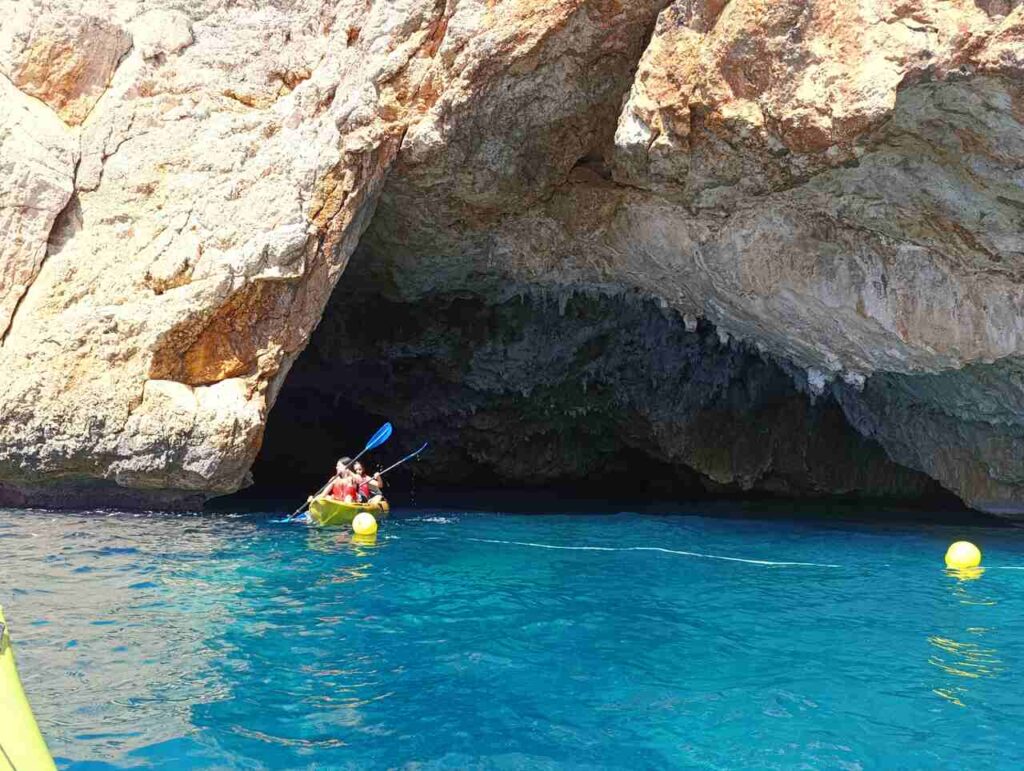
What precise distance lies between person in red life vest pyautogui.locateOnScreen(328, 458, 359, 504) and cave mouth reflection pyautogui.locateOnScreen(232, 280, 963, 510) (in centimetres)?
450

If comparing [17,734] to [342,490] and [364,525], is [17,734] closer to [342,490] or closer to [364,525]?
[364,525]

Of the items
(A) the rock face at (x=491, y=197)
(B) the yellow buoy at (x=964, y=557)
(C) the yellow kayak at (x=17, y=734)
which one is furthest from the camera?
(B) the yellow buoy at (x=964, y=557)

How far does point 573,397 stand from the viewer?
20453 mm

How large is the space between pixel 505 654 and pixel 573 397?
13.7 metres

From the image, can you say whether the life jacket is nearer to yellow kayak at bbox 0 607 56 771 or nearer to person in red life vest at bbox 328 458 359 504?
person in red life vest at bbox 328 458 359 504

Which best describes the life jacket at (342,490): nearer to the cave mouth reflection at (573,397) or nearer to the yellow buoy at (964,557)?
the cave mouth reflection at (573,397)

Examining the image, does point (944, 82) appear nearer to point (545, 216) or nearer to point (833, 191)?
point (833, 191)

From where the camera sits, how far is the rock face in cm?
994

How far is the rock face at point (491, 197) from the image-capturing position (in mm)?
9938

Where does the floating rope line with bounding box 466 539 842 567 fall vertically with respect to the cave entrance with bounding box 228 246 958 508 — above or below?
below

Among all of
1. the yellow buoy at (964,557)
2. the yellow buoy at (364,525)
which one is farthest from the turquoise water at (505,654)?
the yellow buoy at (364,525)

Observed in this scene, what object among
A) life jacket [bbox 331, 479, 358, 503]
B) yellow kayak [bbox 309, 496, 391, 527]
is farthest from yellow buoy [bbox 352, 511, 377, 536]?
life jacket [bbox 331, 479, 358, 503]

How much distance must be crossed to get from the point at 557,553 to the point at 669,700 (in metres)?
5.59

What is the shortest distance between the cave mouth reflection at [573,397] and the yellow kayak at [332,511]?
5.34m
